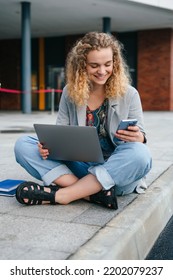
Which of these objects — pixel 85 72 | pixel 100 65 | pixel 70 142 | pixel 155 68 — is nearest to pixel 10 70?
pixel 155 68

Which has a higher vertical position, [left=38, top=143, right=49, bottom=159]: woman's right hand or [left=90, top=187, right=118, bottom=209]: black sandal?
[left=38, top=143, right=49, bottom=159]: woman's right hand

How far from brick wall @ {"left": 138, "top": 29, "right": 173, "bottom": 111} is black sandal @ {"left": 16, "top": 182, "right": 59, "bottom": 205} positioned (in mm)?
19589

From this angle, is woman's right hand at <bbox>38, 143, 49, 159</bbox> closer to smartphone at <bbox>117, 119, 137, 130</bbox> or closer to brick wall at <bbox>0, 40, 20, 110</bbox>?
smartphone at <bbox>117, 119, 137, 130</bbox>

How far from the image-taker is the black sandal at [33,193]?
2.93m

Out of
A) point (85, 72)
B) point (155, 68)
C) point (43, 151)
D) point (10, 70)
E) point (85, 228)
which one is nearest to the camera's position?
point (85, 228)

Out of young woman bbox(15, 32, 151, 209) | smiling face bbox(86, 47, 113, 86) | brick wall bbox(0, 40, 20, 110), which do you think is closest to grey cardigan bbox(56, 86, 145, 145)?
young woman bbox(15, 32, 151, 209)

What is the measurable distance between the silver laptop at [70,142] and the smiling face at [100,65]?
51 cm

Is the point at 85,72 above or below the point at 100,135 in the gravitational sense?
above

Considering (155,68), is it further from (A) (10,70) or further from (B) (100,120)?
(B) (100,120)

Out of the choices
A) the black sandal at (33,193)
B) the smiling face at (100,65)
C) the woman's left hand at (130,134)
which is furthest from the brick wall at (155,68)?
the black sandal at (33,193)

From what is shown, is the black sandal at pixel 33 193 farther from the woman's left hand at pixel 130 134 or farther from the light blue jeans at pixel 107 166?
the woman's left hand at pixel 130 134

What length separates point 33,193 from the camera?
116 inches

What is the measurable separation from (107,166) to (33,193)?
0.57 metres

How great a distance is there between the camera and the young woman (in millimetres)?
2932
